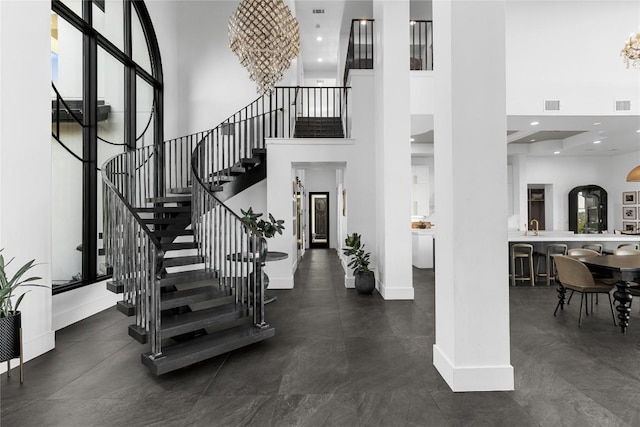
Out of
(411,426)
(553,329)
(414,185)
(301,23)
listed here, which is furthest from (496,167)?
(301,23)

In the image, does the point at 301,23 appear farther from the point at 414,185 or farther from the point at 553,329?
the point at 553,329

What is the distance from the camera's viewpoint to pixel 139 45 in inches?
264

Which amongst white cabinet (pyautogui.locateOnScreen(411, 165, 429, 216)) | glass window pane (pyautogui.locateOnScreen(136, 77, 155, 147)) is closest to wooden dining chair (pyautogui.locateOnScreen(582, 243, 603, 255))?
white cabinet (pyautogui.locateOnScreen(411, 165, 429, 216))

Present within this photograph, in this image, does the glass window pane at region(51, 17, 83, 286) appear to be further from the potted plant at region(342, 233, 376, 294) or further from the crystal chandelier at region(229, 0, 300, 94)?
the potted plant at region(342, 233, 376, 294)

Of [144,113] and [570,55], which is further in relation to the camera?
[144,113]

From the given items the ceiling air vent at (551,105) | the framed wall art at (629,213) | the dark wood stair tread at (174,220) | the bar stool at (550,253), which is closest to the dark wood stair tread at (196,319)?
the dark wood stair tread at (174,220)

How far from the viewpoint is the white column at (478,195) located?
8.54ft

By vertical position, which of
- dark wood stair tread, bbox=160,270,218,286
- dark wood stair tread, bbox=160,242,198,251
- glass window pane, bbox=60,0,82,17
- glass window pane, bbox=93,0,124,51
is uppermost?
glass window pane, bbox=93,0,124,51

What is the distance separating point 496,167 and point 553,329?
2.61 meters

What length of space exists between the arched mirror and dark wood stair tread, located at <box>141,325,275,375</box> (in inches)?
468

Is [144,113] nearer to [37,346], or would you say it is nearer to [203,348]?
[37,346]

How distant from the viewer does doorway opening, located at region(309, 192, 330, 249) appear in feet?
45.7

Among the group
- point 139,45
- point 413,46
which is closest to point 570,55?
point 413,46

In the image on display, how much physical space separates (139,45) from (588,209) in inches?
542
